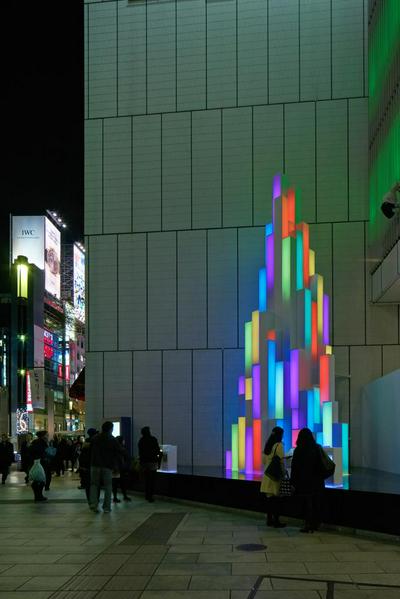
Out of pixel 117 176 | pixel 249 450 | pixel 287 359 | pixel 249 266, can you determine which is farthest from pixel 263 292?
pixel 117 176

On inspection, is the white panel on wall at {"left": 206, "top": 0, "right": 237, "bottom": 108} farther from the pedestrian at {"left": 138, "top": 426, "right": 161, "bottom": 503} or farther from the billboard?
the billboard

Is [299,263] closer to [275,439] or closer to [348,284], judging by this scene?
[348,284]

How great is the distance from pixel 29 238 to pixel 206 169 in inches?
3323

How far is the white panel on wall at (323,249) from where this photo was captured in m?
21.7

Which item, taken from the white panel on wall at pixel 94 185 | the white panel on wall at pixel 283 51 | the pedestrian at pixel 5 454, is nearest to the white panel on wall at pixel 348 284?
the white panel on wall at pixel 283 51

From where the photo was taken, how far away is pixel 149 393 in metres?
22.7

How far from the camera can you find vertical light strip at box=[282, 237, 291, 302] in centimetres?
1688

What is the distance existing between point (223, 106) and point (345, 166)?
13.3 ft

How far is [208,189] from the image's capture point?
22.9m

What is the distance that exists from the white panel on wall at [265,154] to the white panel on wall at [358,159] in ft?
6.63

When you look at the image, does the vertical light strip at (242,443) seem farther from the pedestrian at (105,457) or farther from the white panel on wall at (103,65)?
the white panel on wall at (103,65)

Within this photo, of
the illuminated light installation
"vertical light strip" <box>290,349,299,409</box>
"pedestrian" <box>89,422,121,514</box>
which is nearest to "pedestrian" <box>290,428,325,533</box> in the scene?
"pedestrian" <box>89,422,121,514</box>

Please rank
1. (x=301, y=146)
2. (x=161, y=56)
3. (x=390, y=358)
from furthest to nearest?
(x=161, y=56) → (x=301, y=146) → (x=390, y=358)

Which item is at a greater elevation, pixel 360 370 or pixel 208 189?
pixel 208 189
